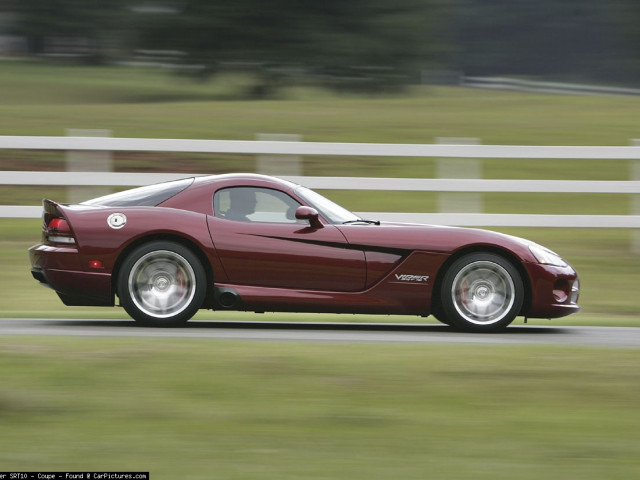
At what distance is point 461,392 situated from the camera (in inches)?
255

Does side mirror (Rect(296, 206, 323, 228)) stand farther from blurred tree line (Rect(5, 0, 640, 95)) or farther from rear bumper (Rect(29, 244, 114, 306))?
blurred tree line (Rect(5, 0, 640, 95))

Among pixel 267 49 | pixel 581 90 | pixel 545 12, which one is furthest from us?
pixel 545 12

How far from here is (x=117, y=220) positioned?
868 centimetres

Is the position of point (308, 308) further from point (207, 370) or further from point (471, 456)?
point (471, 456)

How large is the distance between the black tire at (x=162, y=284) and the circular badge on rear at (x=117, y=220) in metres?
0.22

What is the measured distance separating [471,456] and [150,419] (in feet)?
5.32

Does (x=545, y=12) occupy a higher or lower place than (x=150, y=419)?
higher

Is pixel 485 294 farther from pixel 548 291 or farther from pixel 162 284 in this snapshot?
pixel 162 284

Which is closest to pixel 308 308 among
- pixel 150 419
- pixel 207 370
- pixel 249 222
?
pixel 249 222

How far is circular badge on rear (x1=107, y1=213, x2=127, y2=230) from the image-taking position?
866cm

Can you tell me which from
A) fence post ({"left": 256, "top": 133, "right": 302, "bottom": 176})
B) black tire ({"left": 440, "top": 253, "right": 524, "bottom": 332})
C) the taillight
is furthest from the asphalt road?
fence post ({"left": 256, "top": 133, "right": 302, "bottom": 176})

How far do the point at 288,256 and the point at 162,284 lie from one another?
98 centimetres

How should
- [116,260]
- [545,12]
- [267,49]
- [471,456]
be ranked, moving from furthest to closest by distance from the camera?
[545,12]
[267,49]
[116,260]
[471,456]

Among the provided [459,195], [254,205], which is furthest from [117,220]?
[459,195]
